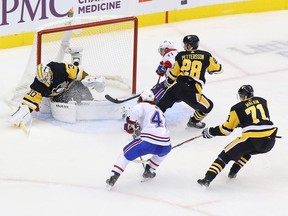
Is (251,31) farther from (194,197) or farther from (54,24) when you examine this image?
(194,197)

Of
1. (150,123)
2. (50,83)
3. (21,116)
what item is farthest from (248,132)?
(21,116)

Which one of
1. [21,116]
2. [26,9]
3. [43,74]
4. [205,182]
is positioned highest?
[26,9]

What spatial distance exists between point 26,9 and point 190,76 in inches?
84.2

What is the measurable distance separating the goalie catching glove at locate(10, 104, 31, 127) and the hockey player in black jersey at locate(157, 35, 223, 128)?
99cm

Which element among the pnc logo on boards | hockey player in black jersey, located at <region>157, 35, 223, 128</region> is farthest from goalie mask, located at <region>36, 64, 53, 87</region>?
the pnc logo on boards

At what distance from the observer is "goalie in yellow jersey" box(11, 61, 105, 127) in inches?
259

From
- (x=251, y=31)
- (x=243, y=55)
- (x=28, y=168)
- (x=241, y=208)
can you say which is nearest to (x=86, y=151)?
(x=28, y=168)

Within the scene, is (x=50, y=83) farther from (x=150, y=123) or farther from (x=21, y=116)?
(x=150, y=123)

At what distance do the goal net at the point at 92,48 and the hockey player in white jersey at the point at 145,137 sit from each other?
1404 mm

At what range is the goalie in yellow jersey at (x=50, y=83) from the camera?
6.58 metres

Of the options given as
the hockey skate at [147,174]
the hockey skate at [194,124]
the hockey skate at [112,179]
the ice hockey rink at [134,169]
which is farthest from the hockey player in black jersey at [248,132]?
the hockey skate at [194,124]

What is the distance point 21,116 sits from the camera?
6574 millimetres

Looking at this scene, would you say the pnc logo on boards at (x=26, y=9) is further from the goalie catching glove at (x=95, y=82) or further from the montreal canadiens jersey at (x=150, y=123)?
the montreal canadiens jersey at (x=150, y=123)

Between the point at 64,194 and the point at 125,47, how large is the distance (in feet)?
6.59
